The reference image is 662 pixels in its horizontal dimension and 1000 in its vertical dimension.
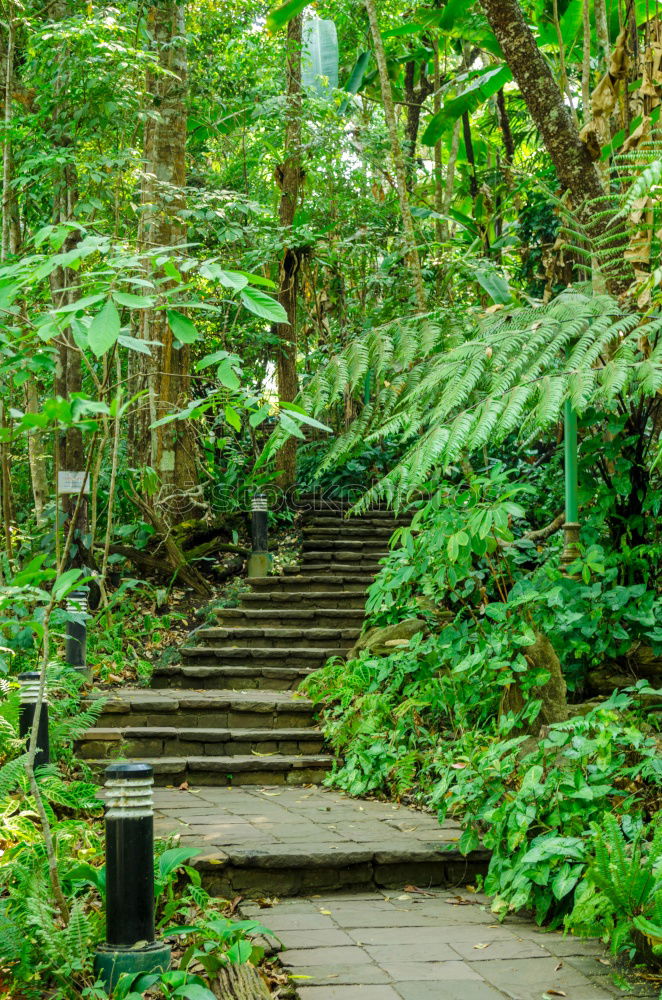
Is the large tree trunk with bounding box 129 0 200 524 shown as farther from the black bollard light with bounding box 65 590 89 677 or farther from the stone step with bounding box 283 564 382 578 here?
the black bollard light with bounding box 65 590 89 677

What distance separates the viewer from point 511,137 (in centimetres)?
1195

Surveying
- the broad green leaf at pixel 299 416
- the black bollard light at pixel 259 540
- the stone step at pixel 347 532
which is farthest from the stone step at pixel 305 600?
the broad green leaf at pixel 299 416

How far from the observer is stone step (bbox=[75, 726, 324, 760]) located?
18.9 feet

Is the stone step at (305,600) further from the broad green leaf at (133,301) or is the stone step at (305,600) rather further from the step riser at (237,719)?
the broad green leaf at (133,301)

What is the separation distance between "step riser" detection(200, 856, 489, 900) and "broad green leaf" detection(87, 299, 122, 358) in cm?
243

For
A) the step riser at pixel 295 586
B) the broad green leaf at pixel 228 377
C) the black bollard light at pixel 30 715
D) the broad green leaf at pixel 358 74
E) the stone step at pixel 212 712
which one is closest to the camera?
the broad green leaf at pixel 228 377

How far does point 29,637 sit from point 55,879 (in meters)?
3.63

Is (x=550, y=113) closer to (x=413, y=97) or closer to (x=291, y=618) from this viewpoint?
(x=291, y=618)

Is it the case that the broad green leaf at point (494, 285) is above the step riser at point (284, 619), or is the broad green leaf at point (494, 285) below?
above

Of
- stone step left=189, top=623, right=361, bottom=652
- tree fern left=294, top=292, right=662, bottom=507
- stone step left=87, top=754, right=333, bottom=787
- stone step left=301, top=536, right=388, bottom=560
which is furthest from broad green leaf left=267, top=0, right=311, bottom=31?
stone step left=87, top=754, right=333, bottom=787

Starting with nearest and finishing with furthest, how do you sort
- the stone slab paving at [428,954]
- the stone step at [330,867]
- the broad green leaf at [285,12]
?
the stone slab paving at [428,954], the stone step at [330,867], the broad green leaf at [285,12]

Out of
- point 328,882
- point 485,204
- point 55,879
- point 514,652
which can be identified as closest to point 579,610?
point 514,652

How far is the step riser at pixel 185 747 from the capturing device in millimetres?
5750

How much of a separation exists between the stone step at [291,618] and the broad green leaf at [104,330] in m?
6.07
